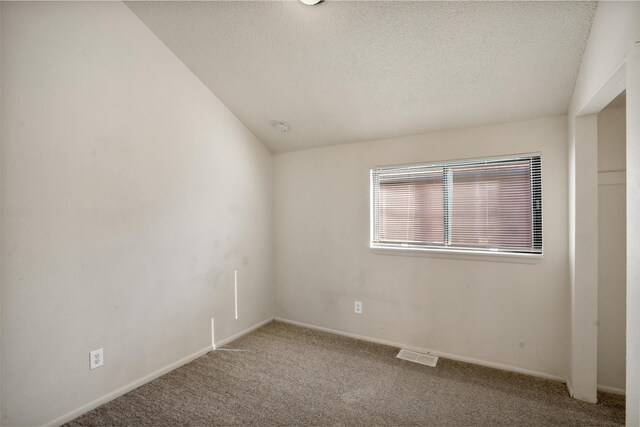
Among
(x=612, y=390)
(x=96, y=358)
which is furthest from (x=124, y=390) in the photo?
(x=612, y=390)

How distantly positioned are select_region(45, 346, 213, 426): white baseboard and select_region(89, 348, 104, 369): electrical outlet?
232 mm

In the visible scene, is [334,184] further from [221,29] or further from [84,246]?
[84,246]

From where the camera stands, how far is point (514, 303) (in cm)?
253

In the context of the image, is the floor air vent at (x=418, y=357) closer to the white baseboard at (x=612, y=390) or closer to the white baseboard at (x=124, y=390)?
the white baseboard at (x=612, y=390)

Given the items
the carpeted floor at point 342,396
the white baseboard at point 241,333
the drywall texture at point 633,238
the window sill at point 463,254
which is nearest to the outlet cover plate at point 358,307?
the carpeted floor at point 342,396

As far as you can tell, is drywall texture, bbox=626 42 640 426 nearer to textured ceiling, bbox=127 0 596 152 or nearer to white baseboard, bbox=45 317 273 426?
textured ceiling, bbox=127 0 596 152

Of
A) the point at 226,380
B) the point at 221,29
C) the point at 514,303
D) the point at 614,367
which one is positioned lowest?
the point at 226,380

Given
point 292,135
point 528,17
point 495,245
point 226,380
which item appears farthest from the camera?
point 292,135

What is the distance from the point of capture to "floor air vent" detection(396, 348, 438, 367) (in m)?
2.69

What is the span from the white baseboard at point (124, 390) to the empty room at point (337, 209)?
0.01 m

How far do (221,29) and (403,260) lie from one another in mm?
2512

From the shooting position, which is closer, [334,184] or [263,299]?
[334,184]

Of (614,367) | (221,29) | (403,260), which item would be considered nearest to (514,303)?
(614,367)

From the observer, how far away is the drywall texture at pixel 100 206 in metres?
1.73
